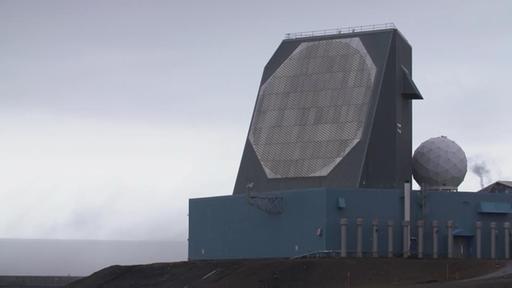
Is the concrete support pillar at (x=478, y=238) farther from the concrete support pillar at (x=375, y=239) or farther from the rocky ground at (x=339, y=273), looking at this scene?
the concrete support pillar at (x=375, y=239)

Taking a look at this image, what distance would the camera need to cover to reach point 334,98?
9481cm

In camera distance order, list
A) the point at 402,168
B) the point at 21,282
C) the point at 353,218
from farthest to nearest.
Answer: the point at 21,282 < the point at 402,168 < the point at 353,218

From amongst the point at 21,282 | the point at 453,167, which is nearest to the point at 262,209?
the point at 453,167

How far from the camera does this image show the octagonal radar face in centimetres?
9212

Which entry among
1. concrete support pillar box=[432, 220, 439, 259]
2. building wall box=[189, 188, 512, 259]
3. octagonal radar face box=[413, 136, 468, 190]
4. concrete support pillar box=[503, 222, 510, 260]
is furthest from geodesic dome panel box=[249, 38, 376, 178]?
concrete support pillar box=[503, 222, 510, 260]

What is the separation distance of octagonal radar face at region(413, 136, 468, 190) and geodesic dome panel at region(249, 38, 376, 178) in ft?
21.3

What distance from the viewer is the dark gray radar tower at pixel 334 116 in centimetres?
9144

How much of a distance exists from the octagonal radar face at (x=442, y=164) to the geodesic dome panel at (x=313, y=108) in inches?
256

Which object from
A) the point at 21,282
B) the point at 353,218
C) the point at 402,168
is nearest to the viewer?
the point at 353,218

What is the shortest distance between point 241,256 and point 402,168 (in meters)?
15.2

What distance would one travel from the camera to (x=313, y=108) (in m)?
95.7

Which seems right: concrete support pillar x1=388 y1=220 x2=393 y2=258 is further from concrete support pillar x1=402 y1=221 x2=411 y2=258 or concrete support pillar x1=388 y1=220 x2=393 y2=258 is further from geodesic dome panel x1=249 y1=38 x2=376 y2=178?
geodesic dome panel x1=249 y1=38 x2=376 y2=178

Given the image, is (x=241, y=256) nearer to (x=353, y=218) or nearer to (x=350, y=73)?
(x=353, y=218)

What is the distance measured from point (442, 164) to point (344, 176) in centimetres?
830
